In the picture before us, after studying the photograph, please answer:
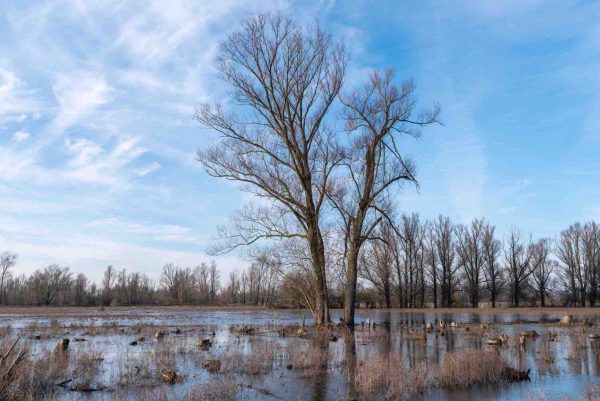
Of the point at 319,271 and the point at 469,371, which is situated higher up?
the point at 319,271

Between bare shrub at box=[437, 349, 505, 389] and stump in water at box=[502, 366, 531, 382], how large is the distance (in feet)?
0.33

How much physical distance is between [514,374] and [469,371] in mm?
1124

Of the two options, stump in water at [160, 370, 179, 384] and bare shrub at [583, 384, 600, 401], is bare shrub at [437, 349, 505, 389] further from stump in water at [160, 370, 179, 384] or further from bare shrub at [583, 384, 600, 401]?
stump in water at [160, 370, 179, 384]

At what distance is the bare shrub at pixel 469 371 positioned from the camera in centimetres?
1046

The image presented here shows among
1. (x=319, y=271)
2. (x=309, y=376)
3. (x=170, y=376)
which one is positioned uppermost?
(x=319, y=271)

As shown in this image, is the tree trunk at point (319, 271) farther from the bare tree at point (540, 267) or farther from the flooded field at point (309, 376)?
the bare tree at point (540, 267)

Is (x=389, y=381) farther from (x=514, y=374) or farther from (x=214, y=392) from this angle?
(x=214, y=392)

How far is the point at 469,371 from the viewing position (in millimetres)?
10797

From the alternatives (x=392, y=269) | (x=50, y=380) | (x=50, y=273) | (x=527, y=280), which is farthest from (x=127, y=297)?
(x=50, y=380)

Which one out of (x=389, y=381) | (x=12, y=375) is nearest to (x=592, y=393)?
(x=389, y=381)

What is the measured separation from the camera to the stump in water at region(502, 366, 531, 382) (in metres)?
11.0

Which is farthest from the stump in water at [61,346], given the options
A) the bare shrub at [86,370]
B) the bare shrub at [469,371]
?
the bare shrub at [469,371]

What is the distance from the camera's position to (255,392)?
31.8 ft

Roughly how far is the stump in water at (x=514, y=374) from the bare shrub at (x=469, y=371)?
99 mm
